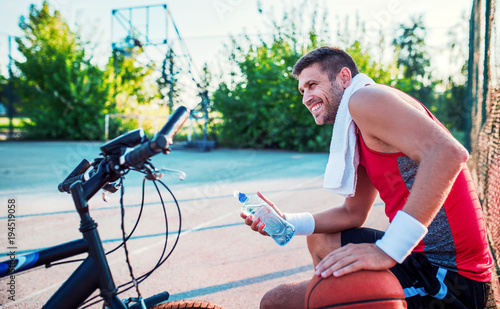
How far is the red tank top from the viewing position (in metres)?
1.68

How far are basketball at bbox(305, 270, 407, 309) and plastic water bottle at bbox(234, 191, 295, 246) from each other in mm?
A: 543

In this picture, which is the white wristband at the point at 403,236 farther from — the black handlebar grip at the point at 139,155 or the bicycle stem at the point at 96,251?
the bicycle stem at the point at 96,251

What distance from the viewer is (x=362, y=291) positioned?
148 centimetres

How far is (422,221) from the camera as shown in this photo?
1.48 meters

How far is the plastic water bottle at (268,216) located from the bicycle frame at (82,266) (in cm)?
76

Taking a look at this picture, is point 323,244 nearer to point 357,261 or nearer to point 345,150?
point 345,150

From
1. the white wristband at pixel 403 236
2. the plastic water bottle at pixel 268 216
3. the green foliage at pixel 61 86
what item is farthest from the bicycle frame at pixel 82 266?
the green foliage at pixel 61 86

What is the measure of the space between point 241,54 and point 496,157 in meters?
14.5

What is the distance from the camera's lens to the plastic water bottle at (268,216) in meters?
1.99

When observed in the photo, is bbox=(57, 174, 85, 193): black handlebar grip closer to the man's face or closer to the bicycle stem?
the bicycle stem

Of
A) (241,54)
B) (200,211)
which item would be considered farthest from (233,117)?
(200,211)

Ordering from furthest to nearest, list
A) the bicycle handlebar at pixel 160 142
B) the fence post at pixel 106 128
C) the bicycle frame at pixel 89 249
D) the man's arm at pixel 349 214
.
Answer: the fence post at pixel 106 128
the man's arm at pixel 349 214
the bicycle frame at pixel 89 249
the bicycle handlebar at pixel 160 142

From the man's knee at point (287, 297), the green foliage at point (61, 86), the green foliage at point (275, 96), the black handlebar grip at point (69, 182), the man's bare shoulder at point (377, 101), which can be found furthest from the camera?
the green foliage at point (61, 86)

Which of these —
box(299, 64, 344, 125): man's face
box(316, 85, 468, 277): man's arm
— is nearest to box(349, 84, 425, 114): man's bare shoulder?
box(316, 85, 468, 277): man's arm
